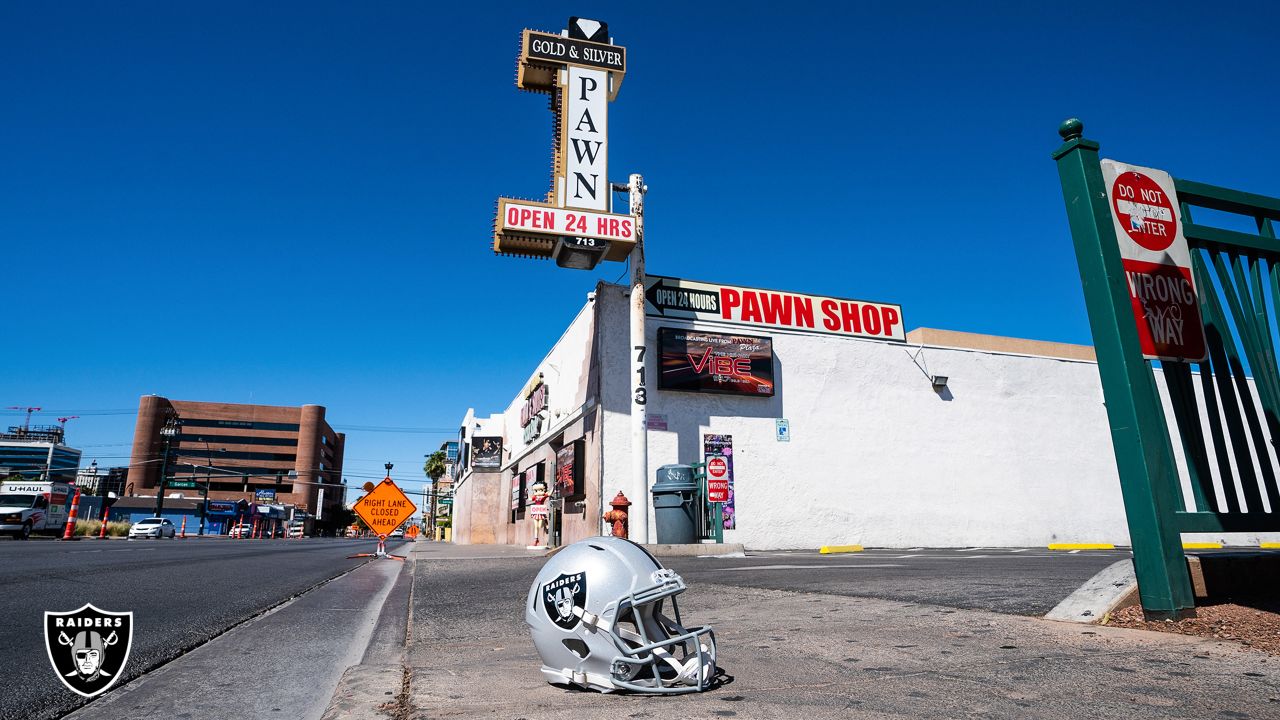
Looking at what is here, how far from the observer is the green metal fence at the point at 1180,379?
11.6 feet

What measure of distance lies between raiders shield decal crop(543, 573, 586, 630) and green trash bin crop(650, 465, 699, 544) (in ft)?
38.8

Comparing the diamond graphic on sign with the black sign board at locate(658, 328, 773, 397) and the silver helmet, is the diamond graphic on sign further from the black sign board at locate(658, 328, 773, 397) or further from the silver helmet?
the silver helmet

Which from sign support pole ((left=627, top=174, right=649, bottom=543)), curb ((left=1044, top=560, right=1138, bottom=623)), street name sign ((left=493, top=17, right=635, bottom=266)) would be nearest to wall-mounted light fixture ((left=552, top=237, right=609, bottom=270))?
street name sign ((left=493, top=17, right=635, bottom=266))

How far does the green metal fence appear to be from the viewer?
3527 mm

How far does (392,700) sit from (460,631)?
6.87 ft

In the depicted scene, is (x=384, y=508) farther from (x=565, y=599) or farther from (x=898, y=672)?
(x=898, y=672)

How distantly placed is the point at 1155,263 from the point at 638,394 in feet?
42.7

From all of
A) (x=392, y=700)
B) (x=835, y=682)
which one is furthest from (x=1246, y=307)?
(x=392, y=700)

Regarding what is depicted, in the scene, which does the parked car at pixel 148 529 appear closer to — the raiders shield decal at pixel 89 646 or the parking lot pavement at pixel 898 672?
the parking lot pavement at pixel 898 672

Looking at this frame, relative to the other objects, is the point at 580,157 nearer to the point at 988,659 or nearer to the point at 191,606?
the point at 191,606

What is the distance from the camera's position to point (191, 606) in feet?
20.3

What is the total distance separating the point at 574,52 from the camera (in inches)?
736

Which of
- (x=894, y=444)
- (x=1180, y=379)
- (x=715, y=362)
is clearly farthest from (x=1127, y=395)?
(x=894, y=444)

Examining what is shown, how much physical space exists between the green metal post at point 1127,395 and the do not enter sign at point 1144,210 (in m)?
0.14
